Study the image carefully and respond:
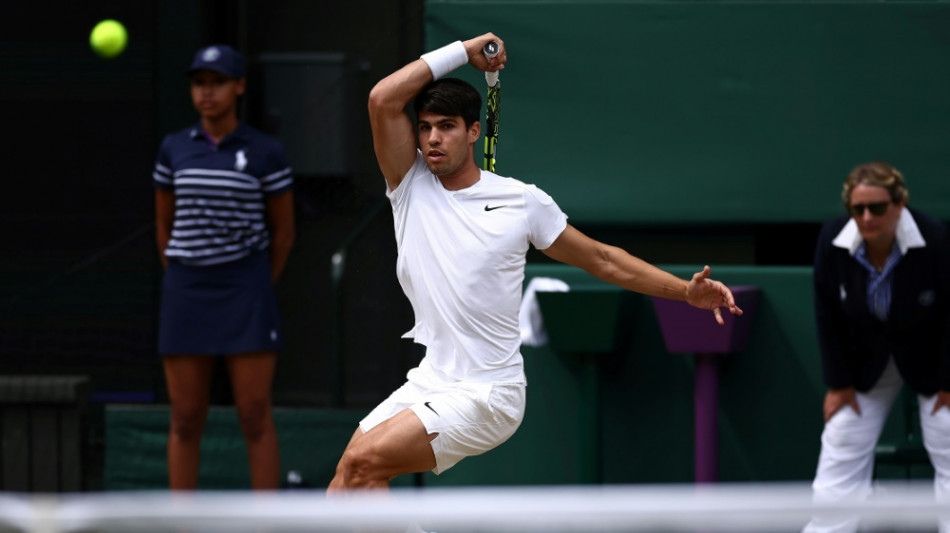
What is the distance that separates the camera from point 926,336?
5.36 metres

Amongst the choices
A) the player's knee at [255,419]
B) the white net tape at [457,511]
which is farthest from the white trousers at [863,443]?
the white net tape at [457,511]

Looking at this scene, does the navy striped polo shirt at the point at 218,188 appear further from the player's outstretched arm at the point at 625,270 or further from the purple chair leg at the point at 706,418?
the purple chair leg at the point at 706,418

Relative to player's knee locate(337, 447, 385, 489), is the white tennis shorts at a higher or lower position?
higher

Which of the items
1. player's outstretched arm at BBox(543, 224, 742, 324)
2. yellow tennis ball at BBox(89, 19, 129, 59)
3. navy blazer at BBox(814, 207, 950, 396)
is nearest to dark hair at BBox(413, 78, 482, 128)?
player's outstretched arm at BBox(543, 224, 742, 324)

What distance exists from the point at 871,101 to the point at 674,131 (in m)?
0.91

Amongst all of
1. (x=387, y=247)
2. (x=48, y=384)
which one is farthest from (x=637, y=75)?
(x=48, y=384)

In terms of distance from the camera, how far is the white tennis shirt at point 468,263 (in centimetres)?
423

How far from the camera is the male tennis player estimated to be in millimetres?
4195

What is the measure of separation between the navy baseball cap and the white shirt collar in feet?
8.49

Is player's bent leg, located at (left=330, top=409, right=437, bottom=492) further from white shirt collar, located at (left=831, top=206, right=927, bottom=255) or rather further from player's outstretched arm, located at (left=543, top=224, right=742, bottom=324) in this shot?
white shirt collar, located at (left=831, top=206, right=927, bottom=255)

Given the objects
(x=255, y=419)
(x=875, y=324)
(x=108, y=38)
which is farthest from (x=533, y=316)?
(x=108, y=38)

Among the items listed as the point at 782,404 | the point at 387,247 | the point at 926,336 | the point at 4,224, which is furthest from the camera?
the point at 4,224

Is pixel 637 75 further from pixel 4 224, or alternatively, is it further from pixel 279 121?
pixel 4 224

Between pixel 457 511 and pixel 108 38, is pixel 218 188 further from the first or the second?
pixel 457 511
